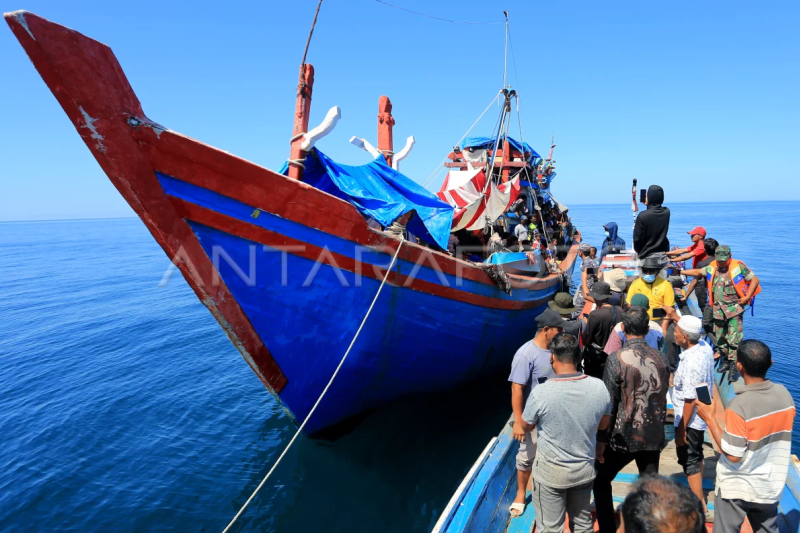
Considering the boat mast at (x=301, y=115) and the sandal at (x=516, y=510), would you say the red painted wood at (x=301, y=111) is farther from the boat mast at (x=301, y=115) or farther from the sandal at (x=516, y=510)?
the sandal at (x=516, y=510)

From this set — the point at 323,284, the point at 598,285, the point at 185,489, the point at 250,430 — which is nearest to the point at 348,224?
the point at 323,284

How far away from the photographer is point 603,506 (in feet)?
9.93

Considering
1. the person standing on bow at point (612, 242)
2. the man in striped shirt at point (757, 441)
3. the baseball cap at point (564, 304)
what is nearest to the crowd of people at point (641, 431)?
the man in striped shirt at point (757, 441)

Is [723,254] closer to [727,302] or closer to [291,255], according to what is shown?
[727,302]

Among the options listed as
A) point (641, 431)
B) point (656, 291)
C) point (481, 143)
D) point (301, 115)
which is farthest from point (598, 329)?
point (481, 143)

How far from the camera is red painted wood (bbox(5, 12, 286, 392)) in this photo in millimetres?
2914

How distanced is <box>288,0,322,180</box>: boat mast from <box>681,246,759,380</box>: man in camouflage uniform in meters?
5.47

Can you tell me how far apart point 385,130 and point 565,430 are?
6501 mm

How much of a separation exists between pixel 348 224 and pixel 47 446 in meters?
7.38

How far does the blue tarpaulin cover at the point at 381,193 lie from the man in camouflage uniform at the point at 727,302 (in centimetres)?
374

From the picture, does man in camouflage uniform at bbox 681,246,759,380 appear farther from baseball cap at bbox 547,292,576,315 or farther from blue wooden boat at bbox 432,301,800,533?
baseball cap at bbox 547,292,576,315

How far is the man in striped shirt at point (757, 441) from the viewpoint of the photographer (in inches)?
89.3

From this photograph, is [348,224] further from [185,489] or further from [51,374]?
[51,374]

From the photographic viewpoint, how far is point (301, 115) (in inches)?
170
